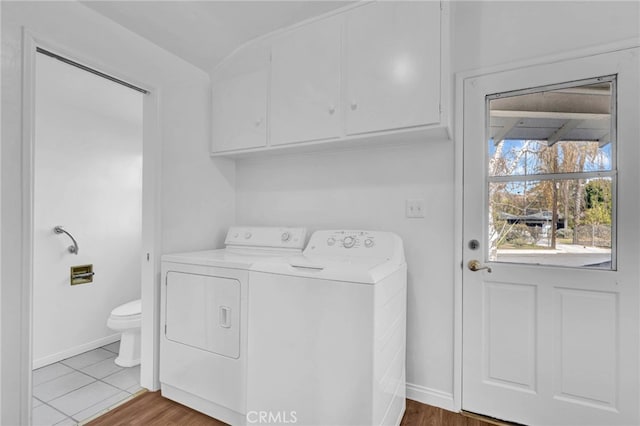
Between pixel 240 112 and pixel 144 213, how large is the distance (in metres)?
0.93

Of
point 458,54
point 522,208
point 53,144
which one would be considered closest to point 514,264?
point 522,208

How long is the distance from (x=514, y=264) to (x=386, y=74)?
4.08ft

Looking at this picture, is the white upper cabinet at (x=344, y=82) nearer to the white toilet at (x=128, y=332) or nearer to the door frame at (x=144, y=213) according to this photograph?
the door frame at (x=144, y=213)

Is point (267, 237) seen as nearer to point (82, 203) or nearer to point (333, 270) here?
point (333, 270)

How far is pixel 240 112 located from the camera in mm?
2209

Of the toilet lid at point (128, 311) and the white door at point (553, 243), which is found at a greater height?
the white door at point (553, 243)

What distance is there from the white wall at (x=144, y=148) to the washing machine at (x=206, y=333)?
0.97 feet

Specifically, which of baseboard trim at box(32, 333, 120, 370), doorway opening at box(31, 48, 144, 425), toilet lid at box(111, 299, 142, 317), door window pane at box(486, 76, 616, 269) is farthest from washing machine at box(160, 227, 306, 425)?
door window pane at box(486, 76, 616, 269)

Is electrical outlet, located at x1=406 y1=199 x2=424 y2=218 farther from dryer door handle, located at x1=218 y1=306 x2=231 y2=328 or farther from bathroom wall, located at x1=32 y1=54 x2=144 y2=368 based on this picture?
bathroom wall, located at x1=32 y1=54 x2=144 y2=368

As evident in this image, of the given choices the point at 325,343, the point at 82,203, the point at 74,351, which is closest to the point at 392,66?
the point at 325,343

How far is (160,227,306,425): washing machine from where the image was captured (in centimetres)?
169

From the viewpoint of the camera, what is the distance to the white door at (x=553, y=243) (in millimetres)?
1536

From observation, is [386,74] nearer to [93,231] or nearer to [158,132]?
[158,132]

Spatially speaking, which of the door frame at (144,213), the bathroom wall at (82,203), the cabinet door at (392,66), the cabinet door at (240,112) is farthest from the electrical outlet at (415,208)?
the bathroom wall at (82,203)
